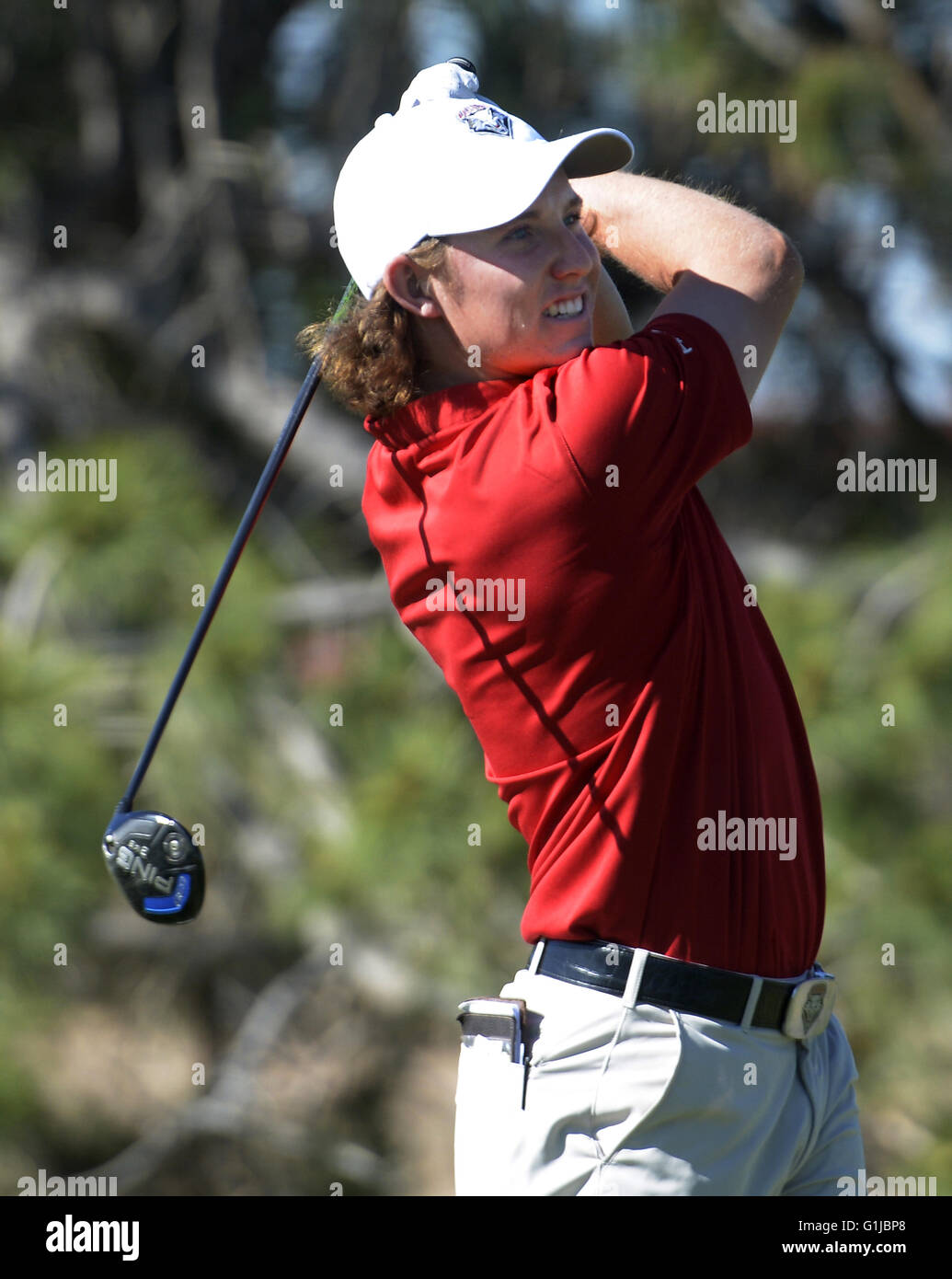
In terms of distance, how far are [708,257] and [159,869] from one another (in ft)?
2.22

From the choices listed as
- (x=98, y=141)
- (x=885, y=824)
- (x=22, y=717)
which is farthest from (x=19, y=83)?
(x=885, y=824)

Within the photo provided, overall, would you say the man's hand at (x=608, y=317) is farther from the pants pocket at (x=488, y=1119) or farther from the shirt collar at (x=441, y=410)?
the pants pocket at (x=488, y=1119)

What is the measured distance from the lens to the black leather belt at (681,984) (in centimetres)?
103

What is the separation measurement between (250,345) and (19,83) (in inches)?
36.1

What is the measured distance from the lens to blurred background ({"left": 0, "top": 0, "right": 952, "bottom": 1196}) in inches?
103

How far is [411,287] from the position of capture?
1107mm

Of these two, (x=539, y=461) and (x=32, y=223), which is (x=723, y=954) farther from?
(x=32, y=223)
